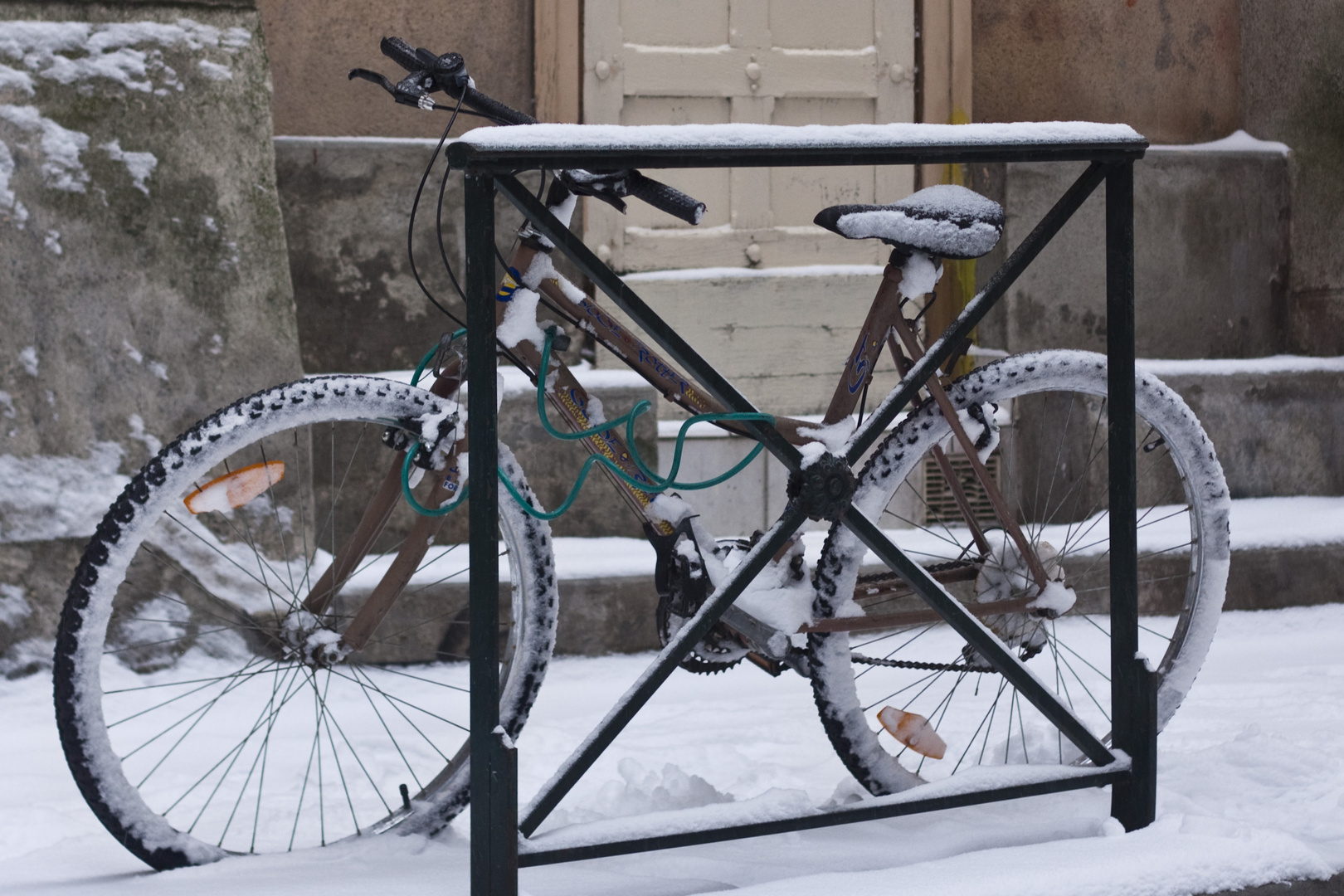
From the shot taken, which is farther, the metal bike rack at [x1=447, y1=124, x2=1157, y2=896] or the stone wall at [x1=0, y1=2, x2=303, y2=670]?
the stone wall at [x1=0, y1=2, x2=303, y2=670]

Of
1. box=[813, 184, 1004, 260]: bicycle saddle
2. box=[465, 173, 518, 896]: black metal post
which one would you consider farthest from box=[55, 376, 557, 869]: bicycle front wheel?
box=[813, 184, 1004, 260]: bicycle saddle

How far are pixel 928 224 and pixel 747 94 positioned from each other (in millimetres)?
2989

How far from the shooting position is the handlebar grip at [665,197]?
257 cm

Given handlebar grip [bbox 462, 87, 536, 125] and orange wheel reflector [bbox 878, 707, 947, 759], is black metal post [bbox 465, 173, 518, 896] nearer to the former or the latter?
handlebar grip [bbox 462, 87, 536, 125]

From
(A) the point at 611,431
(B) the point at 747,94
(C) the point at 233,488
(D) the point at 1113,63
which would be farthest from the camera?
(D) the point at 1113,63

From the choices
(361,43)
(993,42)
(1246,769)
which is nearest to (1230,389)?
(993,42)

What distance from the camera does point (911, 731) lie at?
2.85 meters

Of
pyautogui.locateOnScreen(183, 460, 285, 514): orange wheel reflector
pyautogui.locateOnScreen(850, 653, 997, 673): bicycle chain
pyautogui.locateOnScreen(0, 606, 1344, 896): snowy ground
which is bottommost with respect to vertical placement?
pyautogui.locateOnScreen(0, 606, 1344, 896): snowy ground

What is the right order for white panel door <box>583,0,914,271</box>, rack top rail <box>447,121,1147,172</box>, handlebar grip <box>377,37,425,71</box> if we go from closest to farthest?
rack top rail <box>447,121,1147,172</box> < handlebar grip <box>377,37,425,71</box> < white panel door <box>583,0,914,271</box>

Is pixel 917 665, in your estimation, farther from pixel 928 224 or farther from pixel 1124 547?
pixel 928 224

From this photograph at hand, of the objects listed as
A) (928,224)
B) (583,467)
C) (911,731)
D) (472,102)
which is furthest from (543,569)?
(928,224)

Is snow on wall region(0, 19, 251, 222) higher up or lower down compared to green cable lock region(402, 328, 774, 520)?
higher up

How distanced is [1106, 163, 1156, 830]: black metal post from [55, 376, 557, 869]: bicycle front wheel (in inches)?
44.5

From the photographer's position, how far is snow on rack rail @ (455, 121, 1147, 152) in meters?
2.14
